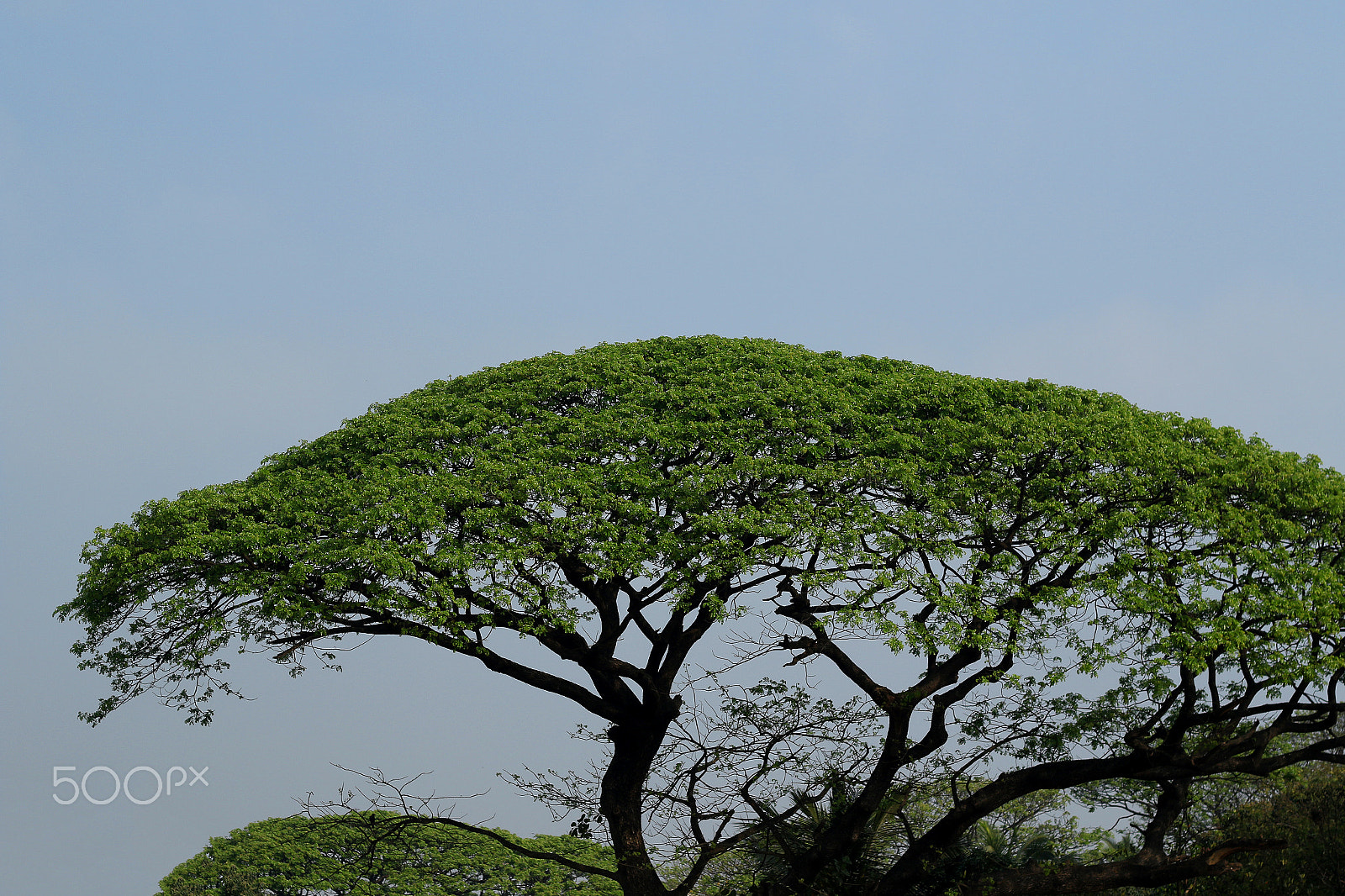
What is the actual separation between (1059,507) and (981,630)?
69.9 inches

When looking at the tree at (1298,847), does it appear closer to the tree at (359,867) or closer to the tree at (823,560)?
the tree at (823,560)

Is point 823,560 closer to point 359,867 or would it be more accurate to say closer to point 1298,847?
point 1298,847

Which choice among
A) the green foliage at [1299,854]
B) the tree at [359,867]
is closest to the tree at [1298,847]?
the green foliage at [1299,854]

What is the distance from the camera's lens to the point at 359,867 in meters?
24.2

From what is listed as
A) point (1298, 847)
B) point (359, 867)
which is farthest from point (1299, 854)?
point (359, 867)

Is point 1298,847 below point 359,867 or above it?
below

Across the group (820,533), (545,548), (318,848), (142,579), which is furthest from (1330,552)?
(318,848)

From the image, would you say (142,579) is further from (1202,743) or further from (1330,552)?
(1330,552)

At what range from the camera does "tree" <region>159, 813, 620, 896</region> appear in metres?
24.1

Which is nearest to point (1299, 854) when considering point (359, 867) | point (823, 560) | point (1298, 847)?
point (1298, 847)

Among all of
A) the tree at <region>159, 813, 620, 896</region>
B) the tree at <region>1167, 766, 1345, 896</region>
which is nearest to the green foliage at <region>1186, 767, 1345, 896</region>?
the tree at <region>1167, 766, 1345, 896</region>

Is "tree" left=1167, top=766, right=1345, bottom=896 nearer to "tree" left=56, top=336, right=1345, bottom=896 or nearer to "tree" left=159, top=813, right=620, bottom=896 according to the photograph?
"tree" left=56, top=336, right=1345, bottom=896

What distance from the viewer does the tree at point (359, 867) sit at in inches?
949

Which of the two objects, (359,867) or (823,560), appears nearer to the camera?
(823,560)
